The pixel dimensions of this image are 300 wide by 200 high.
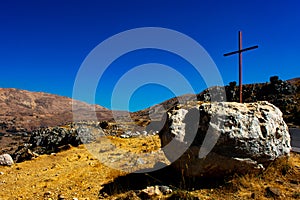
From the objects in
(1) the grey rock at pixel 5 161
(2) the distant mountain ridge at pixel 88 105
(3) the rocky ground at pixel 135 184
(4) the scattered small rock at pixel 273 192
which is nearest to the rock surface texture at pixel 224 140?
(3) the rocky ground at pixel 135 184

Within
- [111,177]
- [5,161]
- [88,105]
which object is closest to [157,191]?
[111,177]

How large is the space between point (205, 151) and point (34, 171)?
7.34 m

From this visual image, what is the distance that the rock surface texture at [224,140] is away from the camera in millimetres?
5961

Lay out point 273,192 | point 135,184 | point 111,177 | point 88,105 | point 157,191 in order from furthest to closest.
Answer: point 88,105, point 111,177, point 135,184, point 157,191, point 273,192

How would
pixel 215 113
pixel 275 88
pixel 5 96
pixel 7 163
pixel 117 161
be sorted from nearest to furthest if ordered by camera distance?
pixel 215 113
pixel 117 161
pixel 7 163
pixel 275 88
pixel 5 96

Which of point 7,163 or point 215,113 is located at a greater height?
point 215,113

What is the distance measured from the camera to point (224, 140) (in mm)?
5953

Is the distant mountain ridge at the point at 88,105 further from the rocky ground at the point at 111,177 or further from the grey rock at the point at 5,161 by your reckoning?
the grey rock at the point at 5,161

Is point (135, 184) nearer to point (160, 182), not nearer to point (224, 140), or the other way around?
point (160, 182)

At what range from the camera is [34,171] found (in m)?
9.62

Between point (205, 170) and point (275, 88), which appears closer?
point (205, 170)

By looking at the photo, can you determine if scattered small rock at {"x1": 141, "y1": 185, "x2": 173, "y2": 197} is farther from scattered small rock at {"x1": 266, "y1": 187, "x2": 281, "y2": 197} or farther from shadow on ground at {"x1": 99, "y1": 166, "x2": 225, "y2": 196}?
scattered small rock at {"x1": 266, "y1": 187, "x2": 281, "y2": 197}

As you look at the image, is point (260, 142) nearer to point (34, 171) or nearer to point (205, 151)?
point (205, 151)

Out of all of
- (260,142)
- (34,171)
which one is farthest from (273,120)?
(34,171)
